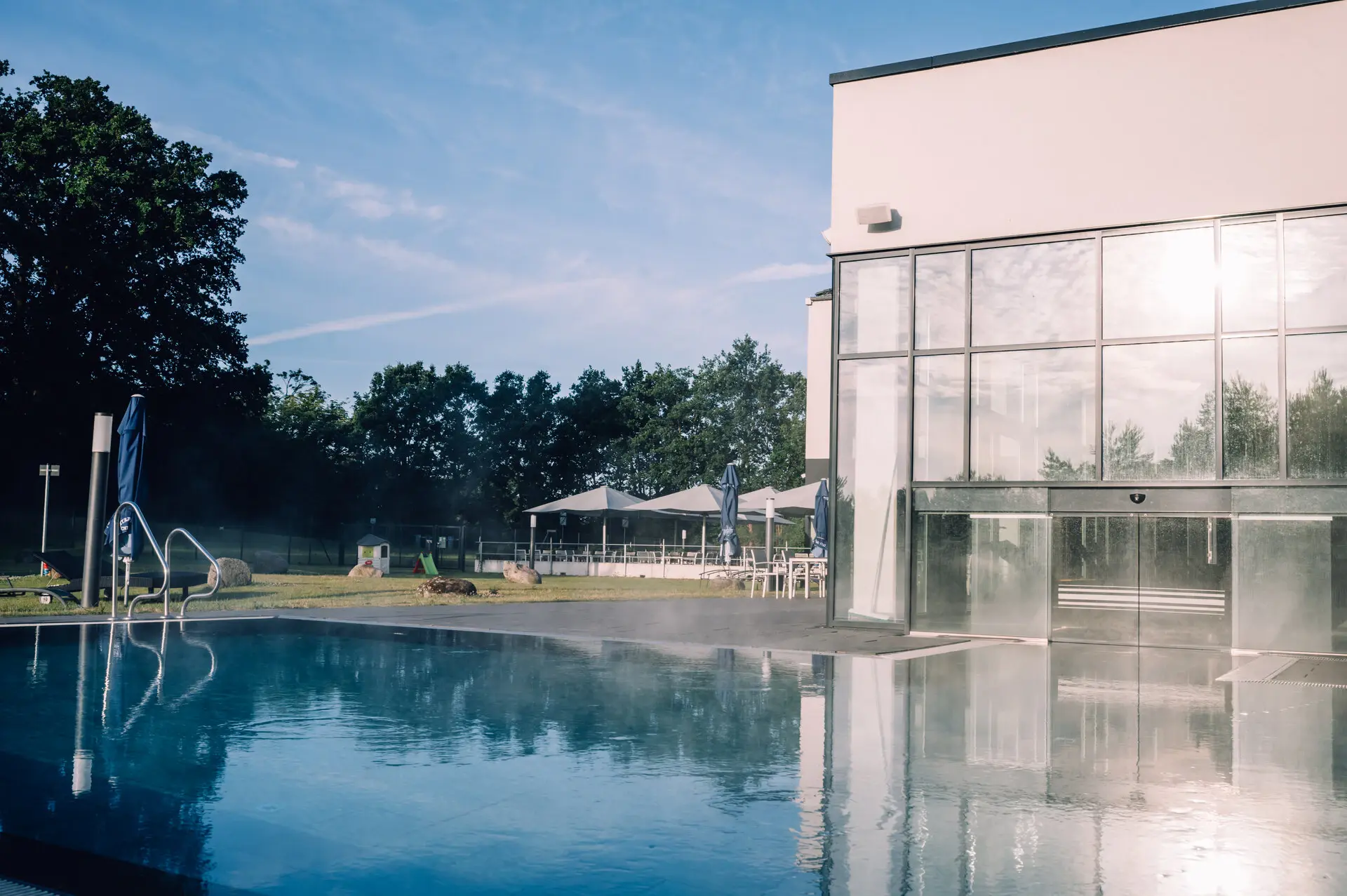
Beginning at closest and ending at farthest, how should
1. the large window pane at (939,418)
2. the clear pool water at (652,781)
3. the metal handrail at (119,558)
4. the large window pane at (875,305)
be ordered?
the clear pool water at (652,781)
the metal handrail at (119,558)
the large window pane at (939,418)
the large window pane at (875,305)

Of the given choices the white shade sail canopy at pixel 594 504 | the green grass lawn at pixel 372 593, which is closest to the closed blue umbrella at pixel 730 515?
the green grass lawn at pixel 372 593

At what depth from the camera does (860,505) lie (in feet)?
46.9

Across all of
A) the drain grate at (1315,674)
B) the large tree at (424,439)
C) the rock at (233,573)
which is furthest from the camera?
the large tree at (424,439)

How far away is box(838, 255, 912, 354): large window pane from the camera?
46.4 ft

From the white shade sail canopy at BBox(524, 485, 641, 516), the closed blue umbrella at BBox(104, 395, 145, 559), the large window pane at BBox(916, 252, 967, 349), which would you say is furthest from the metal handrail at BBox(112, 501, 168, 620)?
the white shade sail canopy at BBox(524, 485, 641, 516)

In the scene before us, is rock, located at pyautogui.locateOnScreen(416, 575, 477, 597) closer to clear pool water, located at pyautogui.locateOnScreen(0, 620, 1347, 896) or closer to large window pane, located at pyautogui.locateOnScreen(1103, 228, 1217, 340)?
clear pool water, located at pyautogui.locateOnScreen(0, 620, 1347, 896)

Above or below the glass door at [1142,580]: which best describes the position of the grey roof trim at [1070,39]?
above

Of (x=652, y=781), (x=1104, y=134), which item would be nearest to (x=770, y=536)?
(x=1104, y=134)

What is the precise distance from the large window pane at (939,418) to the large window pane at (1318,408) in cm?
367

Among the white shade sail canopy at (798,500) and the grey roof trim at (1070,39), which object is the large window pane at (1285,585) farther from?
the white shade sail canopy at (798,500)

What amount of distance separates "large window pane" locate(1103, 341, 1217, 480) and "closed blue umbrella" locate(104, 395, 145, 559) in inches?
500

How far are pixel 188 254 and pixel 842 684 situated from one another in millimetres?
31923

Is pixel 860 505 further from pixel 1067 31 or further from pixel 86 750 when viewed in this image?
pixel 86 750

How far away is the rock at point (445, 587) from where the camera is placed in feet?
65.6
